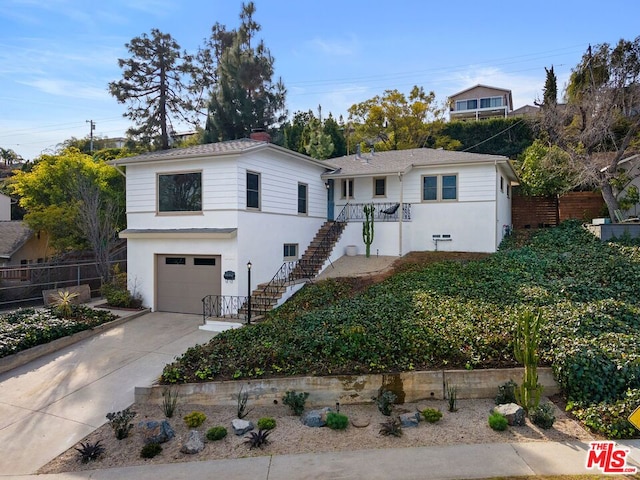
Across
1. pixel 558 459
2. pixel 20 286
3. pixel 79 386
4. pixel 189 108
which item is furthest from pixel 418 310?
pixel 189 108

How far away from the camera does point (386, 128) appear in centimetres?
3067

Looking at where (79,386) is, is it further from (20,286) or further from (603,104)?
(603,104)

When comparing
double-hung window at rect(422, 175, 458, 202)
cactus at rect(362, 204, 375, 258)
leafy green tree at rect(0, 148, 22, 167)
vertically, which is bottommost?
cactus at rect(362, 204, 375, 258)

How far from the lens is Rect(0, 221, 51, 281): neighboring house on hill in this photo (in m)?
19.9

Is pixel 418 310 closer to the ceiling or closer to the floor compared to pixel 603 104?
closer to the floor

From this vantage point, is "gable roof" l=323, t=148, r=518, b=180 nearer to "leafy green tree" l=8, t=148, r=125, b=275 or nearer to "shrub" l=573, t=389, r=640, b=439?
"leafy green tree" l=8, t=148, r=125, b=275

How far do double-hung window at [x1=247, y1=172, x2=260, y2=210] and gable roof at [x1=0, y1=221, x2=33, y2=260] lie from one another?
44.4 feet

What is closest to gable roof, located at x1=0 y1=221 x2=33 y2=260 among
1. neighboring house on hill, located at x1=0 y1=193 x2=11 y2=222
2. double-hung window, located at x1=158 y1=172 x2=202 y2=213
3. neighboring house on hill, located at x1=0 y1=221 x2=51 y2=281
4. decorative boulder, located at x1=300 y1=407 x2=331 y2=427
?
neighboring house on hill, located at x1=0 y1=221 x2=51 y2=281

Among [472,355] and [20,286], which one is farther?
[20,286]

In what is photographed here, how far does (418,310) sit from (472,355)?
7.36ft

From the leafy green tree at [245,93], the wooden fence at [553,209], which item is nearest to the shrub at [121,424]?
the wooden fence at [553,209]

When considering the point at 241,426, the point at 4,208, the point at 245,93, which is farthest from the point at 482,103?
the point at 241,426

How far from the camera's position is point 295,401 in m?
6.43

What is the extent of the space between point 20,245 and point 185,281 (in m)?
13.1
